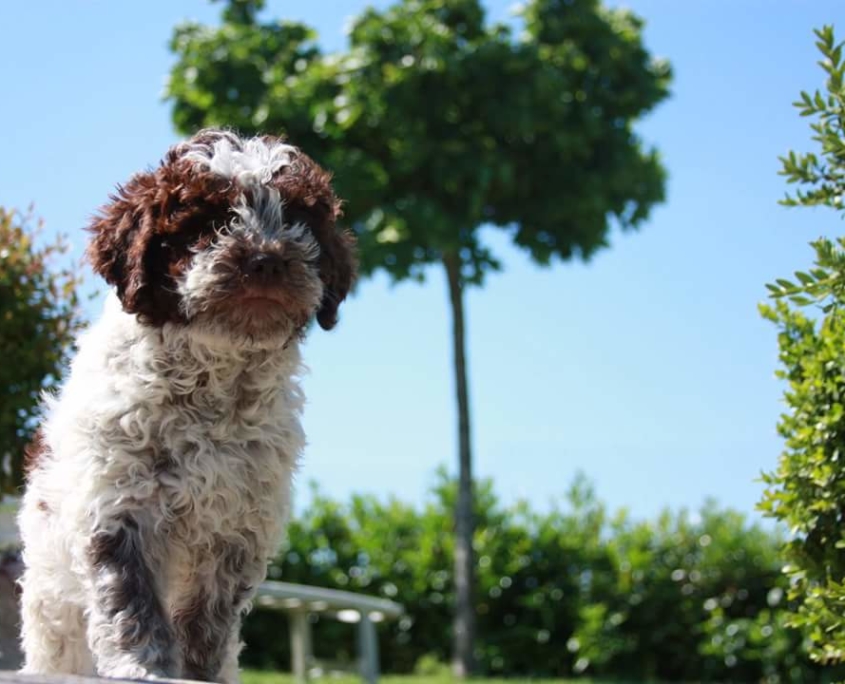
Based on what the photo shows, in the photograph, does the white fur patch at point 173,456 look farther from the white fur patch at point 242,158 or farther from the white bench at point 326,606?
the white bench at point 326,606

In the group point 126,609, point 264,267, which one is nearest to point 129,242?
point 264,267

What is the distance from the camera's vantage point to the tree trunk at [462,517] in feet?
39.3

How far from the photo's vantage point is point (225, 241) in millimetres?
3545

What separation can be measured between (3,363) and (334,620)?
7126 mm

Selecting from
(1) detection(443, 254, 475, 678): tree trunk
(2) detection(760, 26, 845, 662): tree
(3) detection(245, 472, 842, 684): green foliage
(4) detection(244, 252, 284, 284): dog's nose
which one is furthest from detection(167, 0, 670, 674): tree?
(4) detection(244, 252, 284, 284): dog's nose

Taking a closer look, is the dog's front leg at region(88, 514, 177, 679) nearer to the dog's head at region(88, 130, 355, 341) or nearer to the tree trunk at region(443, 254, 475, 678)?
the dog's head at region(88, 130, 355, 341)

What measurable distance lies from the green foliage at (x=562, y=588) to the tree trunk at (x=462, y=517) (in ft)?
1.90

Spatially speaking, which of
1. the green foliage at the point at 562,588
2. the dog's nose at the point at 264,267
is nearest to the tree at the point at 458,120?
the green foliage at the point at 562,588

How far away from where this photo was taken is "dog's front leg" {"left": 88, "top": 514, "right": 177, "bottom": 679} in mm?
3490

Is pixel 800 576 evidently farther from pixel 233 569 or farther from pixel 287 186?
pixel 287 186

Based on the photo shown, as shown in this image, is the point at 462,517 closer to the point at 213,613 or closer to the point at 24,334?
the point at 24,334

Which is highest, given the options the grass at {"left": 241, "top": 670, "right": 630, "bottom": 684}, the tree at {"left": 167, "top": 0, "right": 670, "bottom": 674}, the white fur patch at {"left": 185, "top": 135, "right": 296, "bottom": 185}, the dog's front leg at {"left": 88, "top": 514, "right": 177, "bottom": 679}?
the tree at {"left": 167, "top": 0, "right": 670, "bottom": 674}

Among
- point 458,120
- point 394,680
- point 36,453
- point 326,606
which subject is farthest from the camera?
point 458,120

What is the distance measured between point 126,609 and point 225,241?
1.06 metres
